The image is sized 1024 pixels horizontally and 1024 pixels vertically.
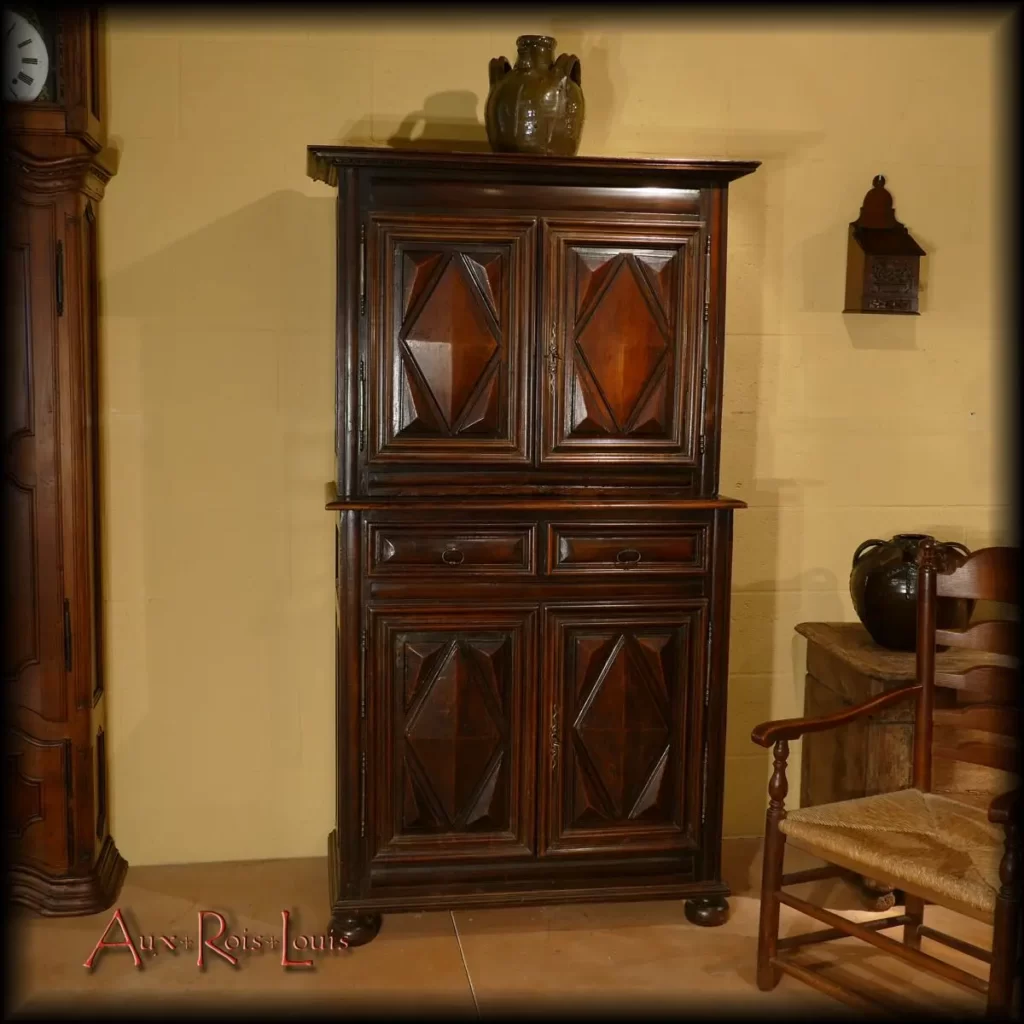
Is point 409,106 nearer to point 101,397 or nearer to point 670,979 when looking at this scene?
point 101,397

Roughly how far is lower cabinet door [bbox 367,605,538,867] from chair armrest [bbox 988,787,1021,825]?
111 cm

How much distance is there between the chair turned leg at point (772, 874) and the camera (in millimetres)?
2680

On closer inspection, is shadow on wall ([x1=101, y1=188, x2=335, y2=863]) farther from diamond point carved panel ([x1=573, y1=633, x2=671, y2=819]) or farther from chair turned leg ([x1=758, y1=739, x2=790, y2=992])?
chair turned leg ([x1=758, y1=739, x2=790, y2=992])

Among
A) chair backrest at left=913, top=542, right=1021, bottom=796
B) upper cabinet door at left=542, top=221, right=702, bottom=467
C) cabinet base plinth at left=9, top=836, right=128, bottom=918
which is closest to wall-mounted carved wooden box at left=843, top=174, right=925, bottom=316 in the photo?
upper cabinet door at left=542, top=221, right=702, bottom=467

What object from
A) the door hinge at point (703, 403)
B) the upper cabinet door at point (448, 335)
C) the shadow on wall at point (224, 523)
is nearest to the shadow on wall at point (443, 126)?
the shadow on wall at point (224, 523)

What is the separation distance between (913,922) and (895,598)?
814 millimetres

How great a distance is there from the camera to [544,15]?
10.9ft

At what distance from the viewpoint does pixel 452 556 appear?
113 inches

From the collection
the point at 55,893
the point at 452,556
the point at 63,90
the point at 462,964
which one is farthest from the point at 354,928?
the point at 63,90

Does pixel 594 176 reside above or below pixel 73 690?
above

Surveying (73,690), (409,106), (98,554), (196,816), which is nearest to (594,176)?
(409,106)

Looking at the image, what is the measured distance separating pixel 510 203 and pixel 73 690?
1.66 metres

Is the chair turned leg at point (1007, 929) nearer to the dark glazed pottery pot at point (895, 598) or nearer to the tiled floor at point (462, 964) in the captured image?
the tiled floor at point (462, 964)

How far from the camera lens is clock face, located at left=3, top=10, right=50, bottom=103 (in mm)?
2873
